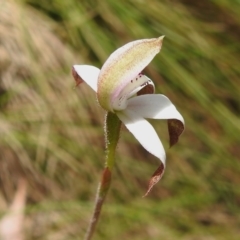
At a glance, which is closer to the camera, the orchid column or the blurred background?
the orchid column

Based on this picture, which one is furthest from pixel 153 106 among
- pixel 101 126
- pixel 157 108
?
pixel 101 126

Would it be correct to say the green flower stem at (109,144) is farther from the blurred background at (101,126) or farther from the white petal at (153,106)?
the blurred background at (101,126)

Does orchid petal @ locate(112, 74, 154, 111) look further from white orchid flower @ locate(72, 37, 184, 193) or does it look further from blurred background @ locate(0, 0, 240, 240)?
blurred background @ locate(0, 0, 240, 240)

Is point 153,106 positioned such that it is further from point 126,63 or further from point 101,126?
point 101,126

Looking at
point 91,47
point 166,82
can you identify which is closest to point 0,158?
point 91,47

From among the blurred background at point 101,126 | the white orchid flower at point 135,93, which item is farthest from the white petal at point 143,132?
the blurred background at point 101,126

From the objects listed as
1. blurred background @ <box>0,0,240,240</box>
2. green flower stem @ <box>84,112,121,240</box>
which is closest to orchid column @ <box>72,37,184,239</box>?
green flower stem @ <box>84,112,121,240</box>

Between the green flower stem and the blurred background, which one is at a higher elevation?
the green flower stem

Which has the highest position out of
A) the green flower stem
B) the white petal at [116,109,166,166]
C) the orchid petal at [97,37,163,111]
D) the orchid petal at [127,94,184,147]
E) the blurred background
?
the orchid petal at [97,37,163,111]

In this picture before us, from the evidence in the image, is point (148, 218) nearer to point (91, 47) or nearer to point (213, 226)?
point (213, 226)
